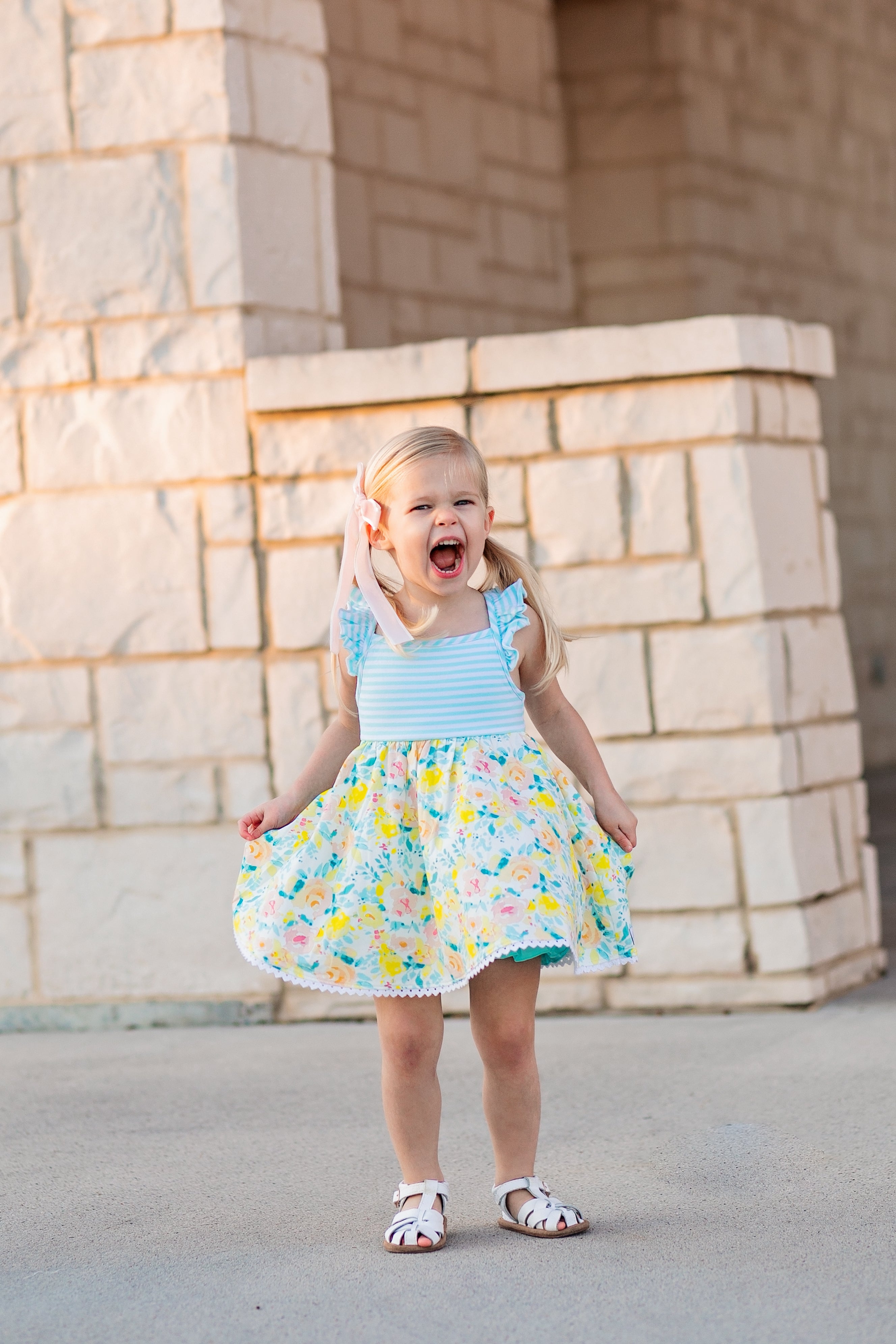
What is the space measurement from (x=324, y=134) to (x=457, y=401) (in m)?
0.91

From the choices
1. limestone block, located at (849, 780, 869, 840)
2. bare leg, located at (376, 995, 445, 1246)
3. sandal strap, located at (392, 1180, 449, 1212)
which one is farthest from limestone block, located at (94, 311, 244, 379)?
sandal strap, located at (392, 1180, 449, 1212)

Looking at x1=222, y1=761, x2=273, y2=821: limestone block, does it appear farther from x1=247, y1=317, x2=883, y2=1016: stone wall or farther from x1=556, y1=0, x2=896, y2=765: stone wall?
x1=556, y1=0, x2=896, y2=765: stone wall

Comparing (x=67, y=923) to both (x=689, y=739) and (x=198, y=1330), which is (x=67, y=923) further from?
(x=198, y=1330)

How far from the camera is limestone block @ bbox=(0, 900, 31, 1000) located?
4.53 meters

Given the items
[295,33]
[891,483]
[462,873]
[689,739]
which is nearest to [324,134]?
[295,33]

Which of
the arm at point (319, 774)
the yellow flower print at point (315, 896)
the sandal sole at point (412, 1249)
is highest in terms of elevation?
the arm at point (319, 774)

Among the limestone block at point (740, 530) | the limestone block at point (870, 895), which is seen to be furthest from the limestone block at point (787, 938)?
the limestone block at point (740, 530)

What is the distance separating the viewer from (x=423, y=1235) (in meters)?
2.70

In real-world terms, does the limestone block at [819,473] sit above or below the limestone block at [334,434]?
below

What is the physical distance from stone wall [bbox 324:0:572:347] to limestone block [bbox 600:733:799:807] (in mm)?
2468

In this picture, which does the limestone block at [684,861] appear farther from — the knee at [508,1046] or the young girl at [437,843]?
the knee at [508,1046]

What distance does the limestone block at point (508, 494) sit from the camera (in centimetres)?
429

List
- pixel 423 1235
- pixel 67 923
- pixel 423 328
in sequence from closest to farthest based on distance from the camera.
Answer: pixel 423 1235, pixel 67 923, pixel 423 328

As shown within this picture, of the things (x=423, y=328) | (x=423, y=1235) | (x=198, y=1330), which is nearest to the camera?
(x=198, y=1330)
